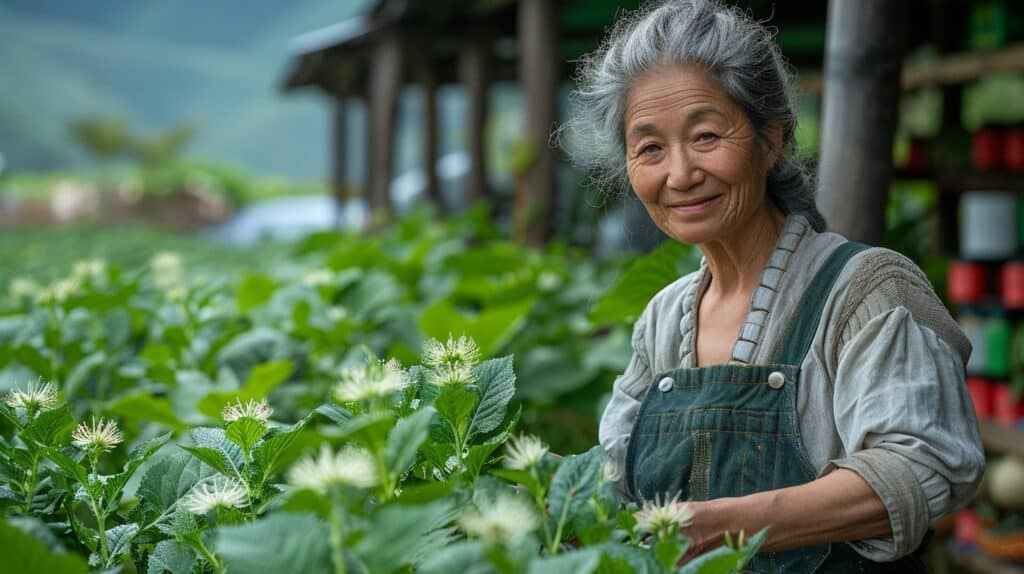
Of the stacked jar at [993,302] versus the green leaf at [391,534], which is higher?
the green leaf at [391,534]

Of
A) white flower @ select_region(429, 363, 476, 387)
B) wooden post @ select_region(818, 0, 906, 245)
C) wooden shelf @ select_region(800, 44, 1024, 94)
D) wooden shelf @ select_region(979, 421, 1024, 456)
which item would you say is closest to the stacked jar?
wooden shelf @ select_region(979, 421, 1024, 456)

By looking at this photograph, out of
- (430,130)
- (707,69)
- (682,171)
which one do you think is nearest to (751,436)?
(682,171)

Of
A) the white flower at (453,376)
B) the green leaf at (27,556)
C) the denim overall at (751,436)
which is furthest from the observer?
the denim overall at (751,436)

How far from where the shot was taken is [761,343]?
159 cm

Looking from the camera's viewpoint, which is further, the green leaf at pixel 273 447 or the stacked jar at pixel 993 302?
the stacked jar at pixel 993 302

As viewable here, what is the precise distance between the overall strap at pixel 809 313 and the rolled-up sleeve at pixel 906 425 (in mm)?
83

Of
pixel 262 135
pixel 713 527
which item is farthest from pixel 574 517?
pixel 262 135

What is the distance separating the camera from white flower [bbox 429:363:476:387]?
114cm

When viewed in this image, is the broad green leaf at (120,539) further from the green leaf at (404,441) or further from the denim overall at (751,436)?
the denim overall at (751,436)

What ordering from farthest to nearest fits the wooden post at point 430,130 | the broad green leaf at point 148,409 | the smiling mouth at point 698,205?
the wooden post at point 430,130 → the broad green leaf at point 148,409 → the smiling mouth at point 698,205

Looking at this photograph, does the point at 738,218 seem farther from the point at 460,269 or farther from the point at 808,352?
the point at 460,269

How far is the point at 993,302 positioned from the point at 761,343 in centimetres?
316

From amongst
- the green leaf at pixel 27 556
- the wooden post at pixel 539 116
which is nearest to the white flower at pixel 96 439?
the green leaf at pixel 27 556

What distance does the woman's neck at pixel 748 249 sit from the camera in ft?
5.55
